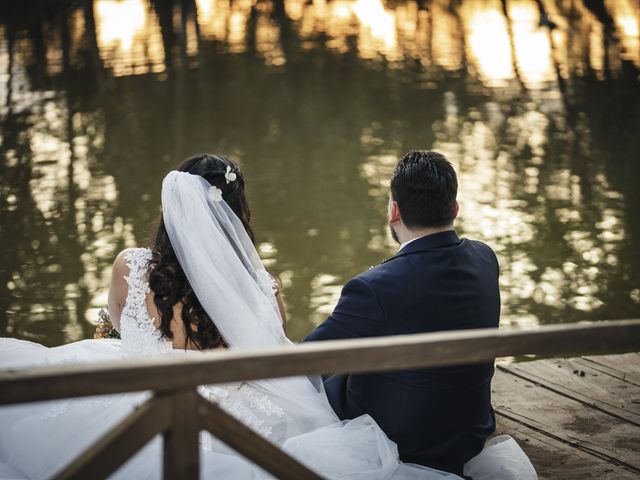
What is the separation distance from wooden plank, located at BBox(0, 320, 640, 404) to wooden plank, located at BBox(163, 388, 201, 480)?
5 centimetres

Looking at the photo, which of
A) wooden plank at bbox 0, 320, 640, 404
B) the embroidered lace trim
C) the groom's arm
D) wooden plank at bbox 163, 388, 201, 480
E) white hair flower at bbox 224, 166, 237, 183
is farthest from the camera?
white hair flower at bbox 224, 166, 237, 183

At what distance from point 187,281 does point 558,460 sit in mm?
1407

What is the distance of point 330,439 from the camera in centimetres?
248

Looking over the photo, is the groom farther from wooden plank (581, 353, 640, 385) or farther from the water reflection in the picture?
the water reflection

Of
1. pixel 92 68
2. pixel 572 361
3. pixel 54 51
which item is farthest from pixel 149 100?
pixel 572 361

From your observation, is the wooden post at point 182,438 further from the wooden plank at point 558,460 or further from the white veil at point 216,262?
the wooden plank at point 558,460

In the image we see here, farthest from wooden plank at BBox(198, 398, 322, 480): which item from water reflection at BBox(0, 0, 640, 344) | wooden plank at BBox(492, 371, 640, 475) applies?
water reflection at BBox(0, 0, 640, 344)

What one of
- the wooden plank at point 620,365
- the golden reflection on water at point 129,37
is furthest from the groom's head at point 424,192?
the golden reflection on water at point 129,37

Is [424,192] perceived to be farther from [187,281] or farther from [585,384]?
[585,384]

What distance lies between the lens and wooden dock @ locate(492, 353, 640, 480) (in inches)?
114

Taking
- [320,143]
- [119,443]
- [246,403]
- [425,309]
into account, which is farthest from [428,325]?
[320,143]

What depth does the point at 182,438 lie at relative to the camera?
160 cm

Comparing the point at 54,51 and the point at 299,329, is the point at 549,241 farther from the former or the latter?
the point at 54,51

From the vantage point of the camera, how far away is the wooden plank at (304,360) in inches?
56.3
